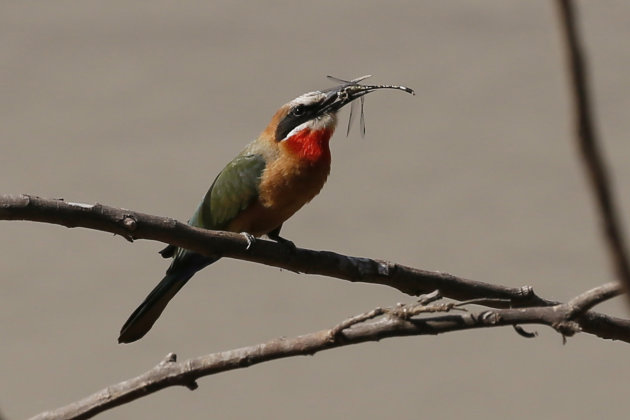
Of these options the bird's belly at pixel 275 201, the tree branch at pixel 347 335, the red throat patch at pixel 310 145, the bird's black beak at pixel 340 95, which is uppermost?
the bird's black beak at pixel 340 95

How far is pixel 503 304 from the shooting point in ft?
3.87

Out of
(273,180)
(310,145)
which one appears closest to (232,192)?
(273,180)

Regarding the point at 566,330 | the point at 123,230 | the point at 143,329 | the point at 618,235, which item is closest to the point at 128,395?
the point at 123,230

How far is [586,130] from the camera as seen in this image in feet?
0.91

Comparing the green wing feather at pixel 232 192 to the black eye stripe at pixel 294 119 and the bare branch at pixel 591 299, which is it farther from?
the bare branch at pixel 591 299

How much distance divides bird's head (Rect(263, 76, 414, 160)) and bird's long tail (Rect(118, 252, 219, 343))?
0.30m

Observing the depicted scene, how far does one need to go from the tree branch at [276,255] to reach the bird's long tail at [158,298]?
372 millimetres

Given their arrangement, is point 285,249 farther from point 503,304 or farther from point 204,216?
point 204,216

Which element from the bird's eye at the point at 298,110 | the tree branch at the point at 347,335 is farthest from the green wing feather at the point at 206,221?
the tree branch at the point at 347,335

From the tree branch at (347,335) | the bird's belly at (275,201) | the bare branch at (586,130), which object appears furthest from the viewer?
the bird's belly at (275,201)

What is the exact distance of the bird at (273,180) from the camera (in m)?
1.64

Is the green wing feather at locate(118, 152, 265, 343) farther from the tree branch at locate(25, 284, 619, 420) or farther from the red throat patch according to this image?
the tree branch at locate(25, 284, 619, 420)

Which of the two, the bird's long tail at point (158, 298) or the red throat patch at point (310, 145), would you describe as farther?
the red throat patch at point (310, 145)

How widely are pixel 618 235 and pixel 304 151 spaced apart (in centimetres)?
146
